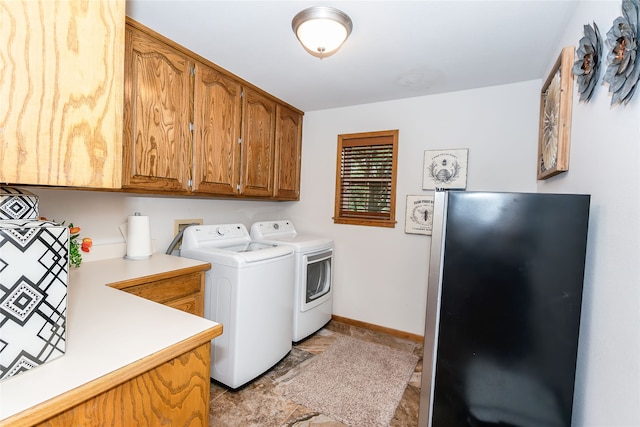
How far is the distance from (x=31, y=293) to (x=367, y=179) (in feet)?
8.74

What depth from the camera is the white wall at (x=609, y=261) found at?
83 centimetres

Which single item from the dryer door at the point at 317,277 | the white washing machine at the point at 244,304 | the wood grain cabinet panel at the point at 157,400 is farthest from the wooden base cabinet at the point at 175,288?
the dryer door at the point at 317,277

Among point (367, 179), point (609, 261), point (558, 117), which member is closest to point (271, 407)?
point (609, 261)

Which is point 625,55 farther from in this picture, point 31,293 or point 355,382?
point 355,382

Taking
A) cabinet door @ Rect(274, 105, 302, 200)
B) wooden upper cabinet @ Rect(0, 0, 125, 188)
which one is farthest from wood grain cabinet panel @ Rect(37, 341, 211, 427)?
cabinet door @ Rect(274, 105, 302, 200)

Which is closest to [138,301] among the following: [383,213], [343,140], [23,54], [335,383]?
[23,54]

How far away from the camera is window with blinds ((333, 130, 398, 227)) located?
290cm

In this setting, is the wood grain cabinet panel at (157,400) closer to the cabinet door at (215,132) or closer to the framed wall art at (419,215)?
the cabinet door at (215,132)

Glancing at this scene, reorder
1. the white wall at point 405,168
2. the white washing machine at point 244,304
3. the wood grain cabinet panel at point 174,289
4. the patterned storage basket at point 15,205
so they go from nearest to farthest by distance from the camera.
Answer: the patterned storage basket at point 15,205 → the wood grain cabinet panel at point 174,289 → the white washing machine at point 244,304 → the white wall at point 405,168

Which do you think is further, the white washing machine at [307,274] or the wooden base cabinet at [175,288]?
the white washing machine at [307,274]

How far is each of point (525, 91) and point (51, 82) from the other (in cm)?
286

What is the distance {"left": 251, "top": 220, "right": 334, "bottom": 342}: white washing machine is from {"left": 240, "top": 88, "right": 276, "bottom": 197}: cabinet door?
414 mm

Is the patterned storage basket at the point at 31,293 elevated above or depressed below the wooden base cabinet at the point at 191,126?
below

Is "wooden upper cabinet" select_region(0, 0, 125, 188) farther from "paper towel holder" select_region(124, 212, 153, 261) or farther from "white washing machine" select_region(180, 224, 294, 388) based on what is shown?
"paper towel holder" select_region(124, 212, 153, 261)
